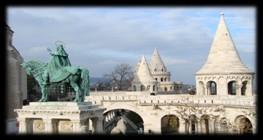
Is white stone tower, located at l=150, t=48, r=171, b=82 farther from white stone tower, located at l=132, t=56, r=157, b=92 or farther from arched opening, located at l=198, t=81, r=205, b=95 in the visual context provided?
arched opening, located at l=198, t=81, r=205, b=95

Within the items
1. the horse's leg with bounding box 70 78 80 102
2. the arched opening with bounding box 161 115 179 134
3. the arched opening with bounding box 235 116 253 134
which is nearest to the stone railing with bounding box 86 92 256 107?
the arched opening with bounding box 235 116 253 134

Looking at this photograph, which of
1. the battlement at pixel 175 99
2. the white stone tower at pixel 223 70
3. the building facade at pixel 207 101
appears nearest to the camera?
the battlement at pixel 175 99

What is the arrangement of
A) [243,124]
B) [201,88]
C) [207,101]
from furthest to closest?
[201,88] → [207,101] → [243,124]

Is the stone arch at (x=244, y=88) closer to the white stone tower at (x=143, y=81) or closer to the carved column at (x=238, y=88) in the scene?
the carved column at (x=238, y=88)

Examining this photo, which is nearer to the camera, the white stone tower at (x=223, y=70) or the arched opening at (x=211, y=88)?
the white stone tower at (x=223, y=70)

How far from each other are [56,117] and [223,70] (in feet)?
51.6

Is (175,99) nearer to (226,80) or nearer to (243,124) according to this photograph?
(226,80)

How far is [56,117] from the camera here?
15.9 metres

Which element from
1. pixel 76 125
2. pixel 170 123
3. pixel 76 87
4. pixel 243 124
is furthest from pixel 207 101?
pixel 76 125

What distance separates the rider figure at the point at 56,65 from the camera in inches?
642

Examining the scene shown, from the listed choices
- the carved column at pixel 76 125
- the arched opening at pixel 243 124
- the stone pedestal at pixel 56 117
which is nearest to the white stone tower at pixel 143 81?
the arched opening at pixel 243 124
